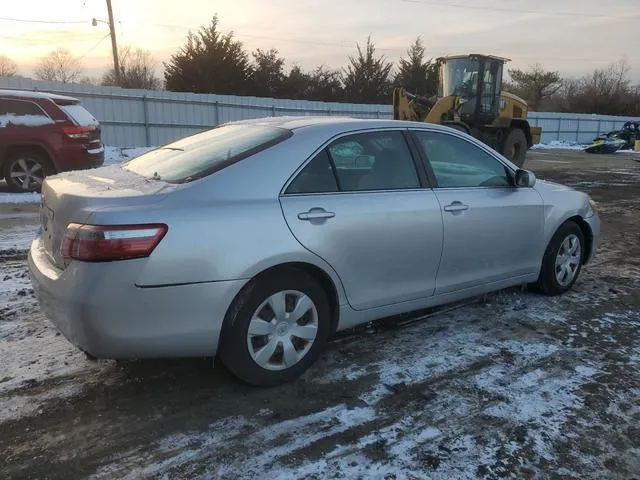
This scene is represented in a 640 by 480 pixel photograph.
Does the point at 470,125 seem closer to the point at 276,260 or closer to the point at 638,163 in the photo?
the point at 638,163

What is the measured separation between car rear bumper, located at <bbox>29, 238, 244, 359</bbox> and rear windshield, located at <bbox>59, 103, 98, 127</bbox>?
7.82 m

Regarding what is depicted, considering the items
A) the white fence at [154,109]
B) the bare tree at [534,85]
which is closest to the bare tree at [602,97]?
the bare tree at [534,85]

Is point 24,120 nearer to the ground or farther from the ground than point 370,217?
farther from the ground

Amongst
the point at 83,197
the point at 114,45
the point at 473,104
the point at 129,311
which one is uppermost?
the point at 114,45

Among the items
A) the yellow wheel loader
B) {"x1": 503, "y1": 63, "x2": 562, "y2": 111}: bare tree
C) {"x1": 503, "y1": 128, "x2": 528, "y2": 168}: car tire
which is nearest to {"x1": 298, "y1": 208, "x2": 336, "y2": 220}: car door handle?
the yellow wheel loader

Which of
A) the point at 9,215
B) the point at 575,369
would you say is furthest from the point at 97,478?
the point at 9,215

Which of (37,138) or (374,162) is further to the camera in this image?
(37,138)

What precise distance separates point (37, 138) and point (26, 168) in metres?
0.59

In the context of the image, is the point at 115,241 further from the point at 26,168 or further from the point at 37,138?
the point at 26,168

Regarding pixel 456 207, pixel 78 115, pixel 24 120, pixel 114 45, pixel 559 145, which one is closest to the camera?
pixel 456 207

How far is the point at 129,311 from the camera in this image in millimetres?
2705

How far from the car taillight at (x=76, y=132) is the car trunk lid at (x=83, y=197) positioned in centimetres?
690

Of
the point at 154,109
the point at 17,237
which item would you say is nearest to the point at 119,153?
the point at 154,109

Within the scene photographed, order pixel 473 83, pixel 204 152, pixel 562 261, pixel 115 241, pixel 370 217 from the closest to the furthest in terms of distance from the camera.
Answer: pixel 115 241
pixel 370 217
pixel 204 152
pixel 562 261
pixel 473 83
